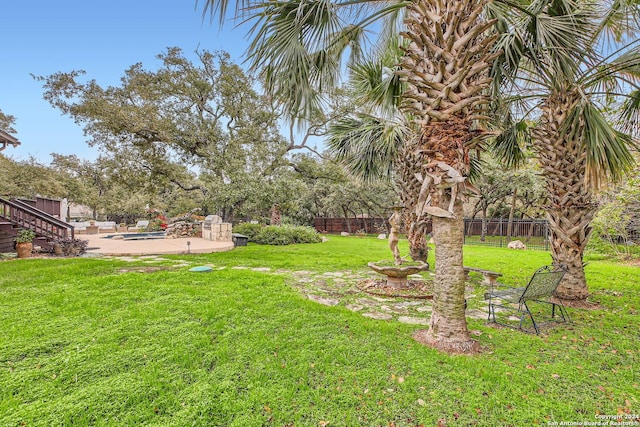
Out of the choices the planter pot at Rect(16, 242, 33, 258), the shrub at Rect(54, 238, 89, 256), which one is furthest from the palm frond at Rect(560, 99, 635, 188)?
the planter pot at Rect(16, 242, 33, 258)

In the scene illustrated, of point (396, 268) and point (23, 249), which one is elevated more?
point (23, 249)

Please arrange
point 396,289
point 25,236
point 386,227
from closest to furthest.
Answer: point 396,289 < point 25,236 < point 386,227

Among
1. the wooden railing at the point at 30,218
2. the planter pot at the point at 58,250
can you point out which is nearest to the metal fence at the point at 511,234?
the planter pot at the point at 58,250

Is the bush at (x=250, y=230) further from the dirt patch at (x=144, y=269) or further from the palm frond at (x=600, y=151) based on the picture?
the palm frond at (x=600, y=151)

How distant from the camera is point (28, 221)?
887 centimetres

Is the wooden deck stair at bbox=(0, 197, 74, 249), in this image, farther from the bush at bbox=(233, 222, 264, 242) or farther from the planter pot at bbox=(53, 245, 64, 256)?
the bush at bbox=(233, 222, 264, 242)

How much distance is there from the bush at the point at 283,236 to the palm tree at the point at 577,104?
10.9 metres

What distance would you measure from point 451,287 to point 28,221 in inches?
460

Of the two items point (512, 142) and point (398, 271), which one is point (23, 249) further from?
point (512, 142)

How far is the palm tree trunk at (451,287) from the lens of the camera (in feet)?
10.2

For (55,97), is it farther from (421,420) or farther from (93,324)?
(421,420)

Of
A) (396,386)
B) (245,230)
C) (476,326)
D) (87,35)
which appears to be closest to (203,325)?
(396,386)

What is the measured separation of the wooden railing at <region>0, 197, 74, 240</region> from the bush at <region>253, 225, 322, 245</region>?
A: 7.28 m

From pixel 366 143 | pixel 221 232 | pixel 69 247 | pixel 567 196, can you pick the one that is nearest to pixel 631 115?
pixel 567 196
